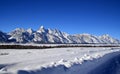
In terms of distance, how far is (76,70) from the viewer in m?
12.2

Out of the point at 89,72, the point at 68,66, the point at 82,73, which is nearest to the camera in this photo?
the point at 68,66

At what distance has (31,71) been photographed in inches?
340

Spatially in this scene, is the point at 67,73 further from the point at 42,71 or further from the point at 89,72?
the point at 89,72

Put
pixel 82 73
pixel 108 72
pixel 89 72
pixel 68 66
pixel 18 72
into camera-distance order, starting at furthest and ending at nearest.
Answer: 1. pixel 108 72
2. pixel 89 72
3. pixel 82 73
4. pixel 68 66
5. pixel 18 72

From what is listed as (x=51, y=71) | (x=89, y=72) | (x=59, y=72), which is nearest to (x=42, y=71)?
(x=51, y=71)

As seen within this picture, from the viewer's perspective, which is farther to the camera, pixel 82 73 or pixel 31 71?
pixel 82 73

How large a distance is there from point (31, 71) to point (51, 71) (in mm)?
1423

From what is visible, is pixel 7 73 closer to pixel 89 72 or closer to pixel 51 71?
pixel 51 71

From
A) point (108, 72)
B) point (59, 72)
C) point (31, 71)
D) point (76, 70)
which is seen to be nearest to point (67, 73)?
point (59, 72)

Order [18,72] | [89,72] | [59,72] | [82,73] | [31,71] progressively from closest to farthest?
[18,72]
[31,71]
[59,72]
[82,73]
[89,72]

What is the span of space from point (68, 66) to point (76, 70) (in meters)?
0.66

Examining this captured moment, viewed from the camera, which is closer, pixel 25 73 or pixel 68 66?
pixel 25 73

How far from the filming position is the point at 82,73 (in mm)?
12734

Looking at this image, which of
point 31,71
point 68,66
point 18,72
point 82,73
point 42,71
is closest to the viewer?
point 18,72
